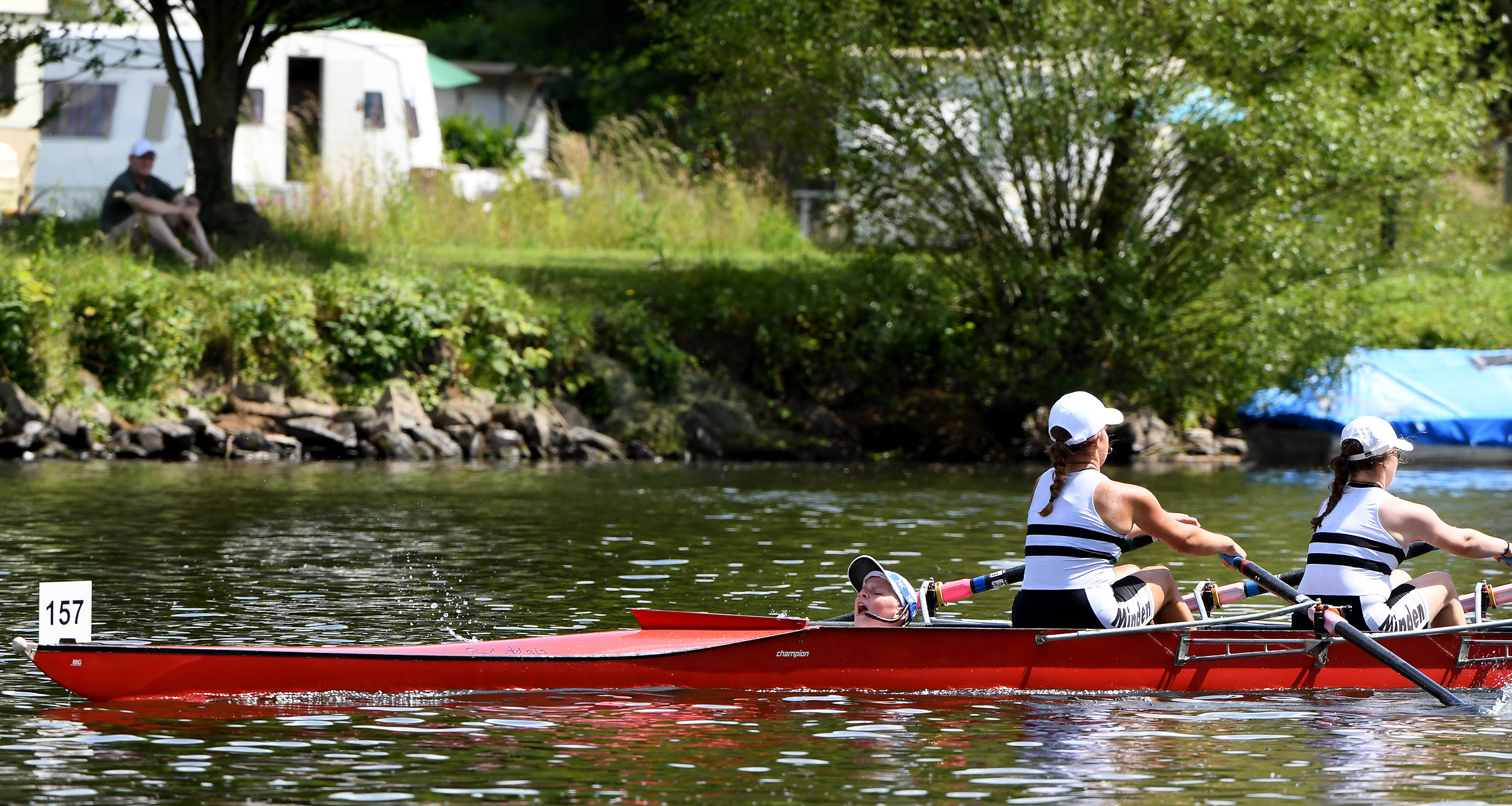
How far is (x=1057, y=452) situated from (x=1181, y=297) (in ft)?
47.1

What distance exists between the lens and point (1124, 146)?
898 inches

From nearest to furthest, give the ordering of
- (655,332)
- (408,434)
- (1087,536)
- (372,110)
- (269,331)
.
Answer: (1087,536), (408,434), (269,331), (655,332), (372,110)

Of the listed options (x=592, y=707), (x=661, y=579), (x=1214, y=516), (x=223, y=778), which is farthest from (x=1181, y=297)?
(x=223, y=778)

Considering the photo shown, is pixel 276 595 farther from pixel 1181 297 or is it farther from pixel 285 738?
pixel 1181 297

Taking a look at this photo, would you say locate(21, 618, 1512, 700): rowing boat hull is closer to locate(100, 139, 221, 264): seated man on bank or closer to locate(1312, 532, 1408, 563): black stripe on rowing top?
locate(1312, 532, 1408, 563): black stripe on rowing top

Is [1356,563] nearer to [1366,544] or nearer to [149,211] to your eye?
[1366,544]

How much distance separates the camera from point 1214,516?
56.7 ft

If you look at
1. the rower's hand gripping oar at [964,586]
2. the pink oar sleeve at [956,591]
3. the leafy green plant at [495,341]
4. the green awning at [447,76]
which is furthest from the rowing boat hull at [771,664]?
the green awning at [447,76]

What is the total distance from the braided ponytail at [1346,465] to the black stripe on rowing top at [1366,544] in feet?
0.41

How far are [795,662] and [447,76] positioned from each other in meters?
38.0

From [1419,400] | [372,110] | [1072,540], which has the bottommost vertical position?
[1072,540]

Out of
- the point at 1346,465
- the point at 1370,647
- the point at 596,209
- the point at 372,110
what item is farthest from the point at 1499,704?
the point at 372,110

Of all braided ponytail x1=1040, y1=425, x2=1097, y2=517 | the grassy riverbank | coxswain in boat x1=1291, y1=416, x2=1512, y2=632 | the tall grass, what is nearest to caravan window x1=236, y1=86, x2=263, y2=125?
the tall grass

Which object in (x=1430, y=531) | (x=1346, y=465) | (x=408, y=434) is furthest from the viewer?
(x=408, y=434)
